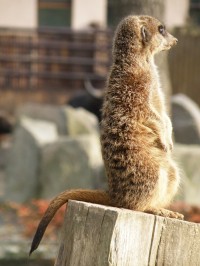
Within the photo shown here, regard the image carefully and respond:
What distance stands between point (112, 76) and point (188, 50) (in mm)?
16285

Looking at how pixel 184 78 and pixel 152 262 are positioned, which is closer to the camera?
pixel 152 262

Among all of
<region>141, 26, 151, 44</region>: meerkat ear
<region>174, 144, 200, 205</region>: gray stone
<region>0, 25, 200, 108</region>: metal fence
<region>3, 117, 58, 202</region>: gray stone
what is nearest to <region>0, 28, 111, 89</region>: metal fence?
<region>0, 25, 200, 108</region>: metal fence

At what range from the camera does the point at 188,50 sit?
20562mm

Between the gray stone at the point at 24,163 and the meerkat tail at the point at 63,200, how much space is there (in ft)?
22.0

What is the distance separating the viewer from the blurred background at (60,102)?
10017mm

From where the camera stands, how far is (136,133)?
4.25m

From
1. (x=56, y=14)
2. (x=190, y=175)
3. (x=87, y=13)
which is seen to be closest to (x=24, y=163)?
(x=190, y=175)

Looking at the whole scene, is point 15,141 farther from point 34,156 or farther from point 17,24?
point 17,24

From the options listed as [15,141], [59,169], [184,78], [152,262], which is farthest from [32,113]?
[152,262]

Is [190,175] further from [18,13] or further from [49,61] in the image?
[18,13]

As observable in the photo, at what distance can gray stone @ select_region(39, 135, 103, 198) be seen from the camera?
10234 mm

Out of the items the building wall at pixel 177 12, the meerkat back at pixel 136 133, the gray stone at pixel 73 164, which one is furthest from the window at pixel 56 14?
the meerkat back at pixel 136 133

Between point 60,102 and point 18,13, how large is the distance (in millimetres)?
2964

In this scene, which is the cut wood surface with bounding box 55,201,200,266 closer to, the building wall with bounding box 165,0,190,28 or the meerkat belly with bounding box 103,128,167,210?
the meerkat belly with bounding box 103,128,167,210
